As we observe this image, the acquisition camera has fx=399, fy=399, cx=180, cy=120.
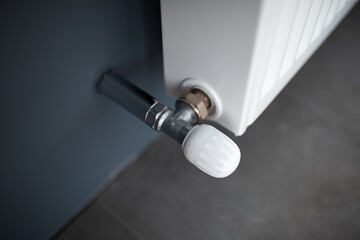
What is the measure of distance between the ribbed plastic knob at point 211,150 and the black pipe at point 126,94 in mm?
83

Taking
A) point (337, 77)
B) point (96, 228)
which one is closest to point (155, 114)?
point (96, 228)

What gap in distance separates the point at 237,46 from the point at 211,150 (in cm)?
12

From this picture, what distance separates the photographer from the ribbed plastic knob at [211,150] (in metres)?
0.44

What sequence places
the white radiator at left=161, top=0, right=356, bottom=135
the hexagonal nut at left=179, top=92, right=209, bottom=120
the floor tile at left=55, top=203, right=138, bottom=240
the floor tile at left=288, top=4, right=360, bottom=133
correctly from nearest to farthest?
1. the white radiator at left=161, top=0, right=356, bottom=135
2. the hexagonal nut at left=179, top=92, right=209, bottom=120
3. the floor tile at left=55, top=203, right=138, bottom=240
4. the floor tile at left=288, top=4, right=360, bottom=133

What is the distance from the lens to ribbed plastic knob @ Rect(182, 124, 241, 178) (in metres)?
0.44

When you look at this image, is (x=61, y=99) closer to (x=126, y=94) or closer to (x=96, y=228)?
(x=126, y=94)

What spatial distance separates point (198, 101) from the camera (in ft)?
1.61

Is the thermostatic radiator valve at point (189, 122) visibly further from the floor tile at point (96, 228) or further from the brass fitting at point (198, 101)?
the floor tile at point (96, 228)

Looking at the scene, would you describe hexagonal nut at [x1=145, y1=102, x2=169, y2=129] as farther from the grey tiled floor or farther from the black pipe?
the grey tiled floor

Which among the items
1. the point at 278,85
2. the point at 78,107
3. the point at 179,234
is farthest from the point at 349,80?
the point at 78,107

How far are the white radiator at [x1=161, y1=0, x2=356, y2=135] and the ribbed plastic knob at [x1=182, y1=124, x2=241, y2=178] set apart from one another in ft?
0.18

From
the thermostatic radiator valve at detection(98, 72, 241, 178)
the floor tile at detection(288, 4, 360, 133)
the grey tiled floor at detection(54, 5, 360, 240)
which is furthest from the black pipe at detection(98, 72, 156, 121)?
the floor tile at detection(288, 4, 360, 133)

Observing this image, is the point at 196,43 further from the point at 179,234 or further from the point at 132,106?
the point at 179,234

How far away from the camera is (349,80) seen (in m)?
0.85
